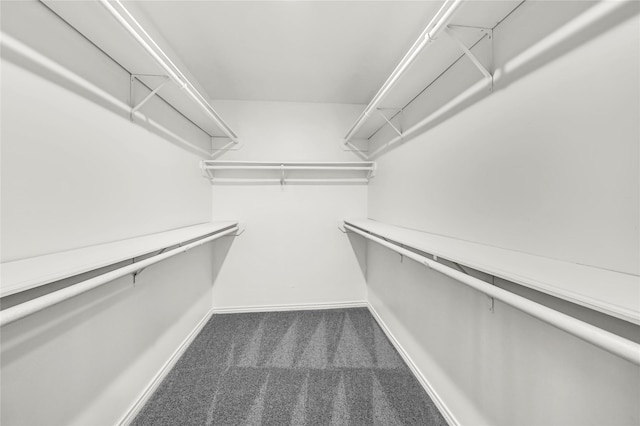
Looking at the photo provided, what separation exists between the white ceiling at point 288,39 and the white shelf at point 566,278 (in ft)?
3.95

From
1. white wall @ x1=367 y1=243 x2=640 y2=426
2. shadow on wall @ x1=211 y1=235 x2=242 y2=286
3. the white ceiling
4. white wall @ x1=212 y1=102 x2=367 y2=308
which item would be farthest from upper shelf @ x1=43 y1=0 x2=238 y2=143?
white wall @ x1=367 y1=243 x2=640 y2=426

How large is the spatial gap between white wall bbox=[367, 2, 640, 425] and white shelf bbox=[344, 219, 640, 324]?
2.3 inches

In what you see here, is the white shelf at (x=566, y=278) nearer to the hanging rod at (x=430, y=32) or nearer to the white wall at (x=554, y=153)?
the white wall at (x=554, y=153)

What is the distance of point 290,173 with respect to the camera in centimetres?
221

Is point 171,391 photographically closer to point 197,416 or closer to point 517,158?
point 197,416

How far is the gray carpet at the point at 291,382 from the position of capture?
1.16 metres

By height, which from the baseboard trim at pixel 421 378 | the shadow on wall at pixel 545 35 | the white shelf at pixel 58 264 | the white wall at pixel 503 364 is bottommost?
the baseboard trim at pixel 421 378

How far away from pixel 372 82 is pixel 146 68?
5.08 feet

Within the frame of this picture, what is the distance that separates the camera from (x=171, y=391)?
4.27 ft

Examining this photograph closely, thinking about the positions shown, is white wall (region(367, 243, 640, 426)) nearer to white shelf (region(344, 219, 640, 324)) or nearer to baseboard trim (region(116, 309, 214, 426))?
white shelf (region(344, 219, 640, 324))

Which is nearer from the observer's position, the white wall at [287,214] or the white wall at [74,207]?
the white wall at [74,207]

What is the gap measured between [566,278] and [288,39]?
165 cm

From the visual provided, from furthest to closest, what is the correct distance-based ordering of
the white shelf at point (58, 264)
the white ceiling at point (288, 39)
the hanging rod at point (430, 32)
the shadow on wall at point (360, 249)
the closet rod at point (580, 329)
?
1. the shadow on wall at point (360, 249)
2. the white ceiling at point (288, 39)
3. the hanging rod at point (430, 32)
4. the white shelf at point (58, 264)
5. the closet rod at point (580, 329)

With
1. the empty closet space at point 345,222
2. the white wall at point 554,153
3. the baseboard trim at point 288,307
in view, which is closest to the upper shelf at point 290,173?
the empty closet space at point 345,222
